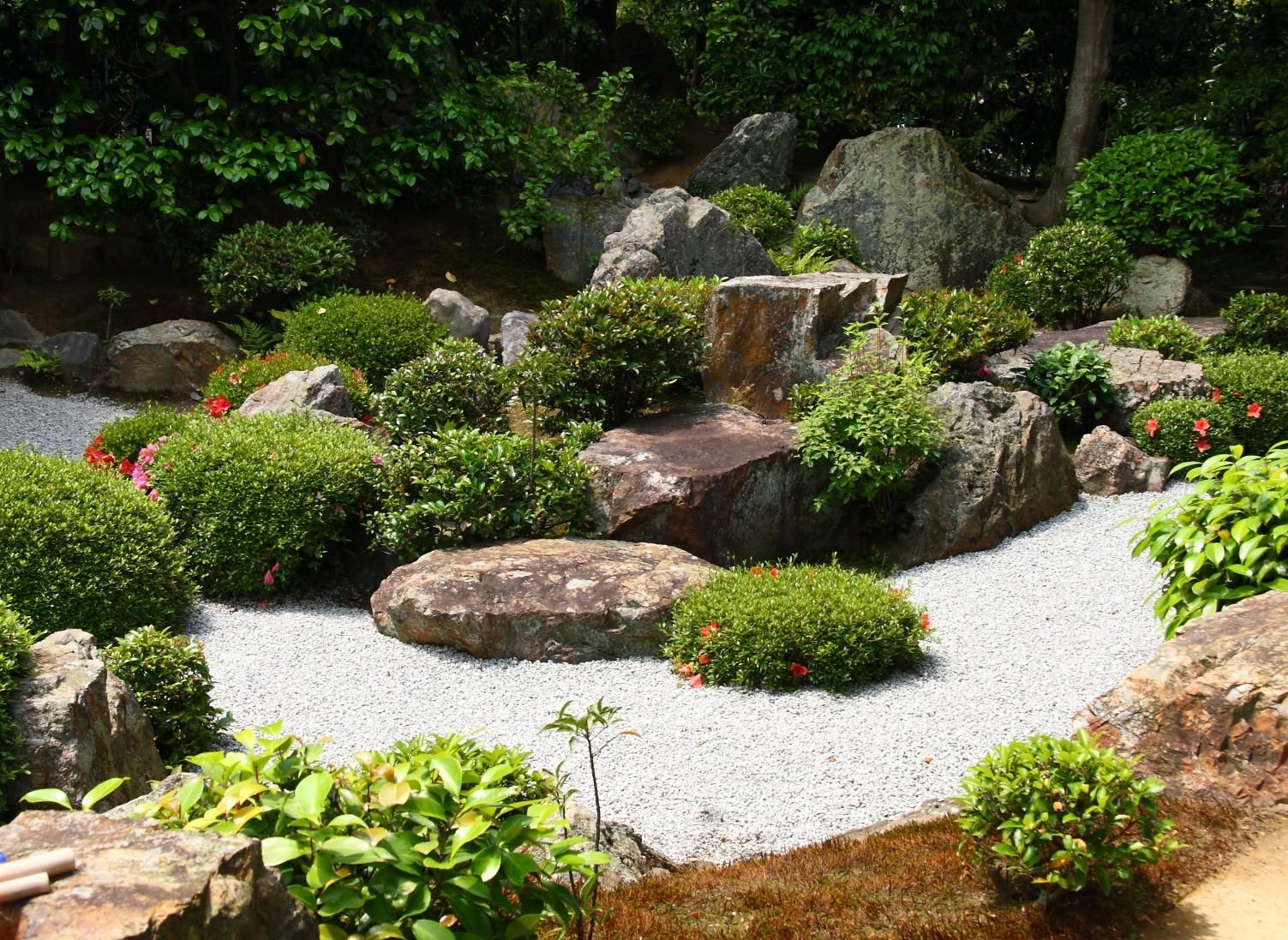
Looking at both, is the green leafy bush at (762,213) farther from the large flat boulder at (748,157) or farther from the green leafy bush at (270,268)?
the green leafy bush at (270,268)

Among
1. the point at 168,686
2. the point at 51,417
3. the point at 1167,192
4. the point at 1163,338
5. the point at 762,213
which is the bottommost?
the point at 168,686

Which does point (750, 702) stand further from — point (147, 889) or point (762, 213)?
point (762, 213)

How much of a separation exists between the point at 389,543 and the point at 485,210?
8.62m

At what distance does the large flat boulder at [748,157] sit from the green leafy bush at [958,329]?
562cm

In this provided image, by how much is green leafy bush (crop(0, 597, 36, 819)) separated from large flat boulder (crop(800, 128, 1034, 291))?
1085 centimetres

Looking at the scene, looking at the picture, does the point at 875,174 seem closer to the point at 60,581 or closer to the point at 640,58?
the point at 640,58

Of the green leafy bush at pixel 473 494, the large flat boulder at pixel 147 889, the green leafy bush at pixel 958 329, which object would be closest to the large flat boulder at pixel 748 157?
the green leafy bush at pixel 958 329

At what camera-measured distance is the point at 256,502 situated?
7754 millimetres

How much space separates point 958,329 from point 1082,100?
7358 millimetres

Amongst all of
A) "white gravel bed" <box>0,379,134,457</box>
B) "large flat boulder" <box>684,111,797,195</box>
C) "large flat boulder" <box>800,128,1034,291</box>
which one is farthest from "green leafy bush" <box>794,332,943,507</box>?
"large flat boulder" <box>684,111,797,195</box>

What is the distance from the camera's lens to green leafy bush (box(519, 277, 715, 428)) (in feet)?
28.9

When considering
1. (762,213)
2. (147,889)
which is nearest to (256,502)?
(147,889)

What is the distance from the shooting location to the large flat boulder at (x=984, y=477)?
853 cm

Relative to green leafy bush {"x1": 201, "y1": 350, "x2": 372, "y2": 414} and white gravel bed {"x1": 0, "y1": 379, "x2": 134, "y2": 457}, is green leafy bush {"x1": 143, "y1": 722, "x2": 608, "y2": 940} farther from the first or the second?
white gravel bed {"x1": 0, "y1": 379, "x2": 134, "y2": 457}
